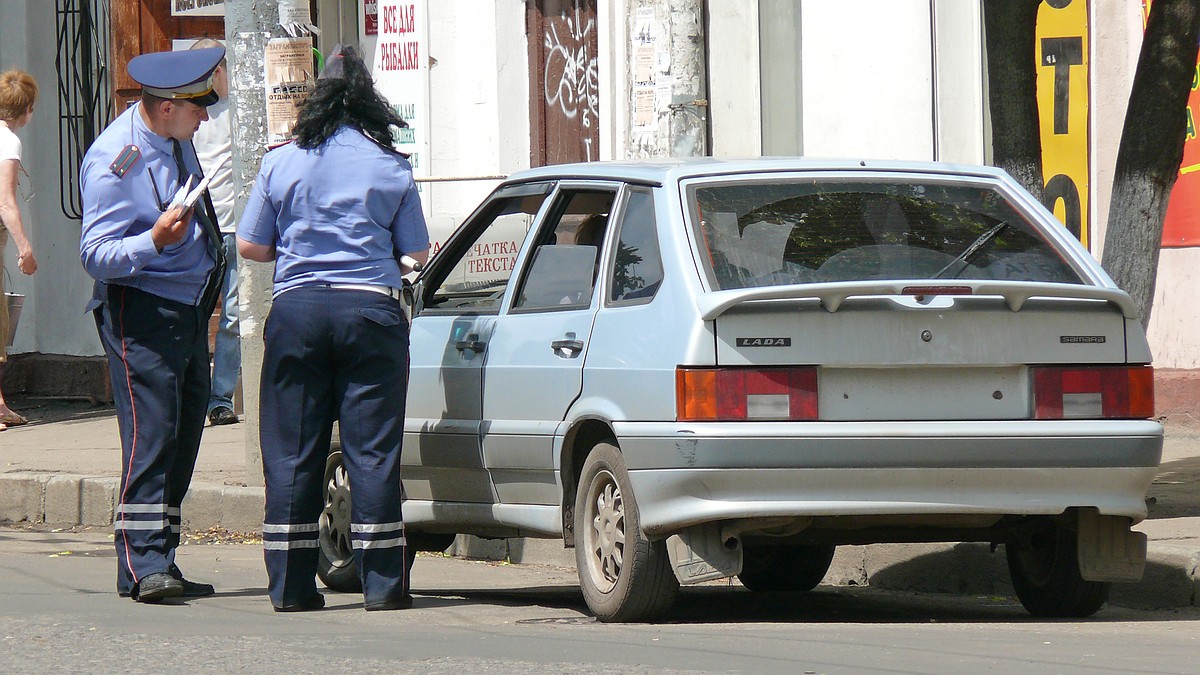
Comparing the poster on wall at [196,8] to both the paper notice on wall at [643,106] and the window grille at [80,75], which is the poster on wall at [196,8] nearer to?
the window grille at [80,75]

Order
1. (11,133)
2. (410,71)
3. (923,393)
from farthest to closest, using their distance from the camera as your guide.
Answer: (410,71) < (11,133) < (923,393)

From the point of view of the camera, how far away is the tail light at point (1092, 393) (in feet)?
18.9

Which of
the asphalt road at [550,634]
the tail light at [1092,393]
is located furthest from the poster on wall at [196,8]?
the tail light at [1092,393]

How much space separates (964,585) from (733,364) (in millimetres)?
2088

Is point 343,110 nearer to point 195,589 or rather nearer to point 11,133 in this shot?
point 195,589

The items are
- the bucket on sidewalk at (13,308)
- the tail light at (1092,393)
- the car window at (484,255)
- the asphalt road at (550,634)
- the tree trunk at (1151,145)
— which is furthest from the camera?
the bucket on sidewalk at (13,308)

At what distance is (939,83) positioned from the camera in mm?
11898

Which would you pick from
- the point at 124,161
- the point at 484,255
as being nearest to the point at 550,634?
the point at 484,255

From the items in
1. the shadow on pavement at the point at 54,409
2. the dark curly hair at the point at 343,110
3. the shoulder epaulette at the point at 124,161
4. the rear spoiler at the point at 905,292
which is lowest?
the shadow on pavement at the point at 54,409

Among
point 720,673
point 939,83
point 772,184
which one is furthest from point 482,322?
point 939,83

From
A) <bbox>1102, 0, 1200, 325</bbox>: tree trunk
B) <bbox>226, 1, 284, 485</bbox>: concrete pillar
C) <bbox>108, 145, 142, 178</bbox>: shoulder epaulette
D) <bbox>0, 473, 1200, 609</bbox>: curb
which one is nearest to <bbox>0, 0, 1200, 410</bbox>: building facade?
<bbox>226, 1, 284, 485</bbox>: concrete pillar

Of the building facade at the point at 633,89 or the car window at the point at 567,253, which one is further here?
the building facade at the point at 633,89

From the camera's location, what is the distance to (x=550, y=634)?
5.79m

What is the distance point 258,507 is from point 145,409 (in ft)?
8.64
